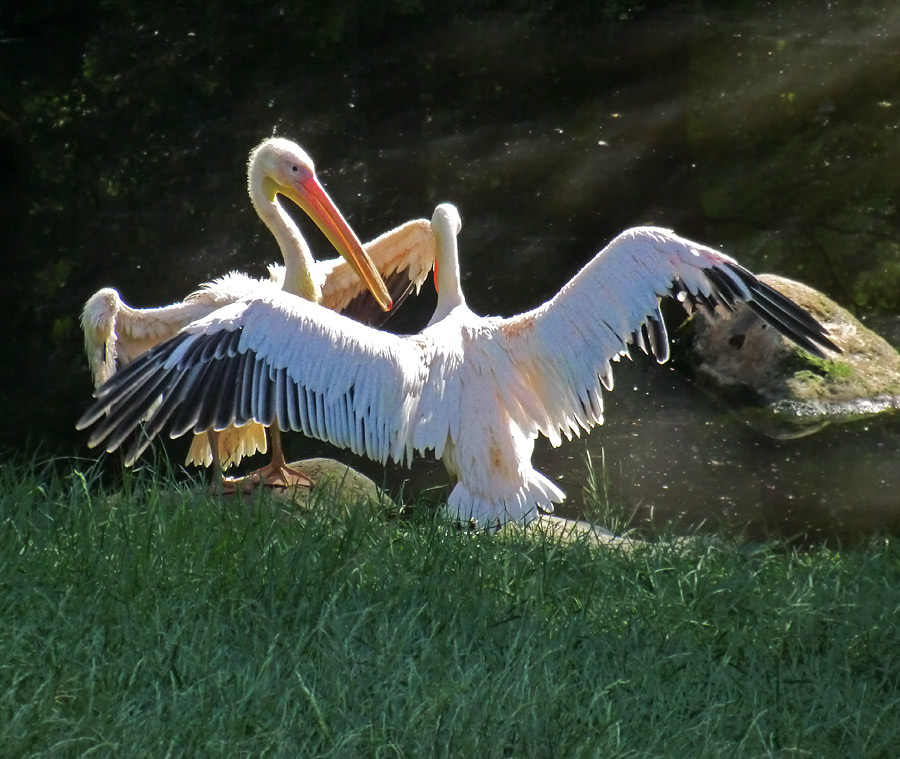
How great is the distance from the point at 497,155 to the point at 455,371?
7.26 meters

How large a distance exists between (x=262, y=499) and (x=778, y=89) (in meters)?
9.78

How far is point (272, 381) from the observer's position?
4.86m

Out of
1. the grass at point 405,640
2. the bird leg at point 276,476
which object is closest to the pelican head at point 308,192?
the bird leg at point 276,476

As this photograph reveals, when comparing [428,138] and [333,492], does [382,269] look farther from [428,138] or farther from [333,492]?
[428,138]

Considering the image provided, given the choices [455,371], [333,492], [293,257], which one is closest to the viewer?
[455,371]

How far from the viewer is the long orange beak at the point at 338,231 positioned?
6352 mm

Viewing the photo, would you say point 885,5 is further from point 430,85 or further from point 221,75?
point 221,75

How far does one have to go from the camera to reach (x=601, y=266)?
5207mm

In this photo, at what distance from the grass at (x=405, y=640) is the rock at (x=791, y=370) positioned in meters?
3.57

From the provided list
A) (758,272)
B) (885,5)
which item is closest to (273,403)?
(758,272)

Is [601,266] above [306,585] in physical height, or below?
above

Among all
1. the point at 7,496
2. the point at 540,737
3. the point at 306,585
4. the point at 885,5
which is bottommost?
the point at 540,737

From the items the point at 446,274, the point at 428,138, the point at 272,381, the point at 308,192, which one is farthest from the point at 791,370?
the point at 428,138

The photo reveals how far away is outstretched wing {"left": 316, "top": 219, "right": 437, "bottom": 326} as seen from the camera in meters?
6.84
